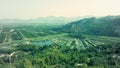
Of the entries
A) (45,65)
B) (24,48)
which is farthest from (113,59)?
(24,48)

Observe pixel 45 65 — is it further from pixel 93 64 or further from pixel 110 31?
pixel 110 31

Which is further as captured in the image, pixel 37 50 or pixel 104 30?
pixel 104 30

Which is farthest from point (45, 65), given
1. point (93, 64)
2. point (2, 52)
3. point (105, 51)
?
point (2, 52)

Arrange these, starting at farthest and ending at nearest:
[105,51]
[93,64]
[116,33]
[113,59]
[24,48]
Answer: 1. [116,33]
2. [24,48]
3. [105,51]
4. [113,59]
5. [93,64]

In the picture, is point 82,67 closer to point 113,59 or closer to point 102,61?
point 102,61

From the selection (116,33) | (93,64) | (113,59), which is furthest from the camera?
(116,33)

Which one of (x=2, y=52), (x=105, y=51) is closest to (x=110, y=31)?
(x=105, y=51)

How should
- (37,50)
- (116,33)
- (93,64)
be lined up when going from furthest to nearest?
(116,33), (37,50), (93,64)

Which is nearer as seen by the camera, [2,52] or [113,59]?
[113,59]

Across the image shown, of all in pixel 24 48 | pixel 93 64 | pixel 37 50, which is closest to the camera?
pixel 93 64
